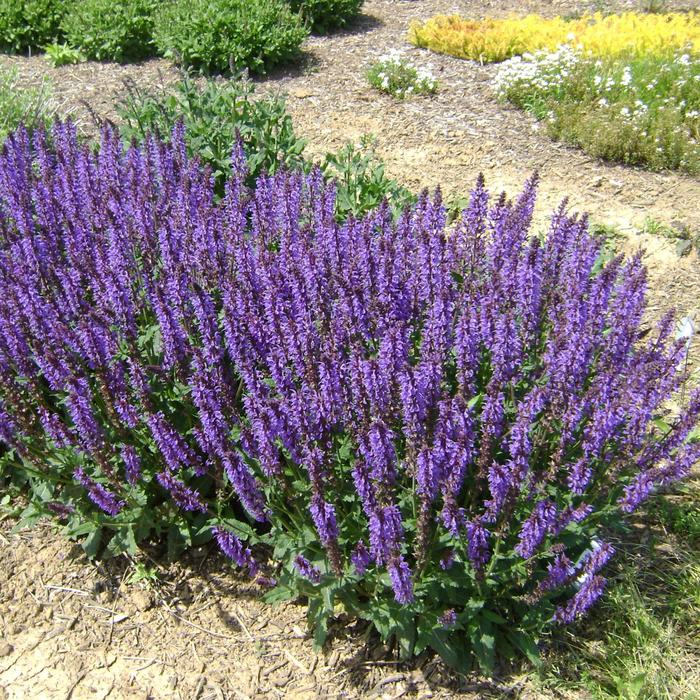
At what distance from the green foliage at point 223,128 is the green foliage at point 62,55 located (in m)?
5.32

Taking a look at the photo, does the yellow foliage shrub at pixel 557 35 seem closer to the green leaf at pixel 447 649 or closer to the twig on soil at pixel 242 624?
the green leaf at pixel 447 649

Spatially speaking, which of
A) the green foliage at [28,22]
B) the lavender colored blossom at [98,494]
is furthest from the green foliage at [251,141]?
the green foliage at [28,22]

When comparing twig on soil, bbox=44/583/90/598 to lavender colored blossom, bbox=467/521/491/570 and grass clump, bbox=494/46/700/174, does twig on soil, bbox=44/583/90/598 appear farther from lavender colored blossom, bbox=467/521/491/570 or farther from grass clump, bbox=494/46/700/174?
grass clump, bbox=494/46/700/174

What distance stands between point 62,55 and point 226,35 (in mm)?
2953

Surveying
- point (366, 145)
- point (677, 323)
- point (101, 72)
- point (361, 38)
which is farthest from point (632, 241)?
point (101, 72)

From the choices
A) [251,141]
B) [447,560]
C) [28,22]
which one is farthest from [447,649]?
[28,22]

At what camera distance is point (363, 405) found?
11.3ft

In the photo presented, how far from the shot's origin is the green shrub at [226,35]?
35.0 feet

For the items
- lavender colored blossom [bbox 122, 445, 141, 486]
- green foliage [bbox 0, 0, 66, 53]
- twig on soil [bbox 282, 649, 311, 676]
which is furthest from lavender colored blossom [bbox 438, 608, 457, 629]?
green foliage [bbox 0, 0, 66, 53]

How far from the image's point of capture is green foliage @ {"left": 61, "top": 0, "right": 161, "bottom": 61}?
11.7 m

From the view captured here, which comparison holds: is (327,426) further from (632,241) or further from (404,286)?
(632,241)

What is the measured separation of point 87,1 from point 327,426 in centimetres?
1149

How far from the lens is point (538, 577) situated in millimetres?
3730

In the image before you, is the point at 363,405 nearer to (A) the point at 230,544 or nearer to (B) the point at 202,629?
(A) the point at 230,544
